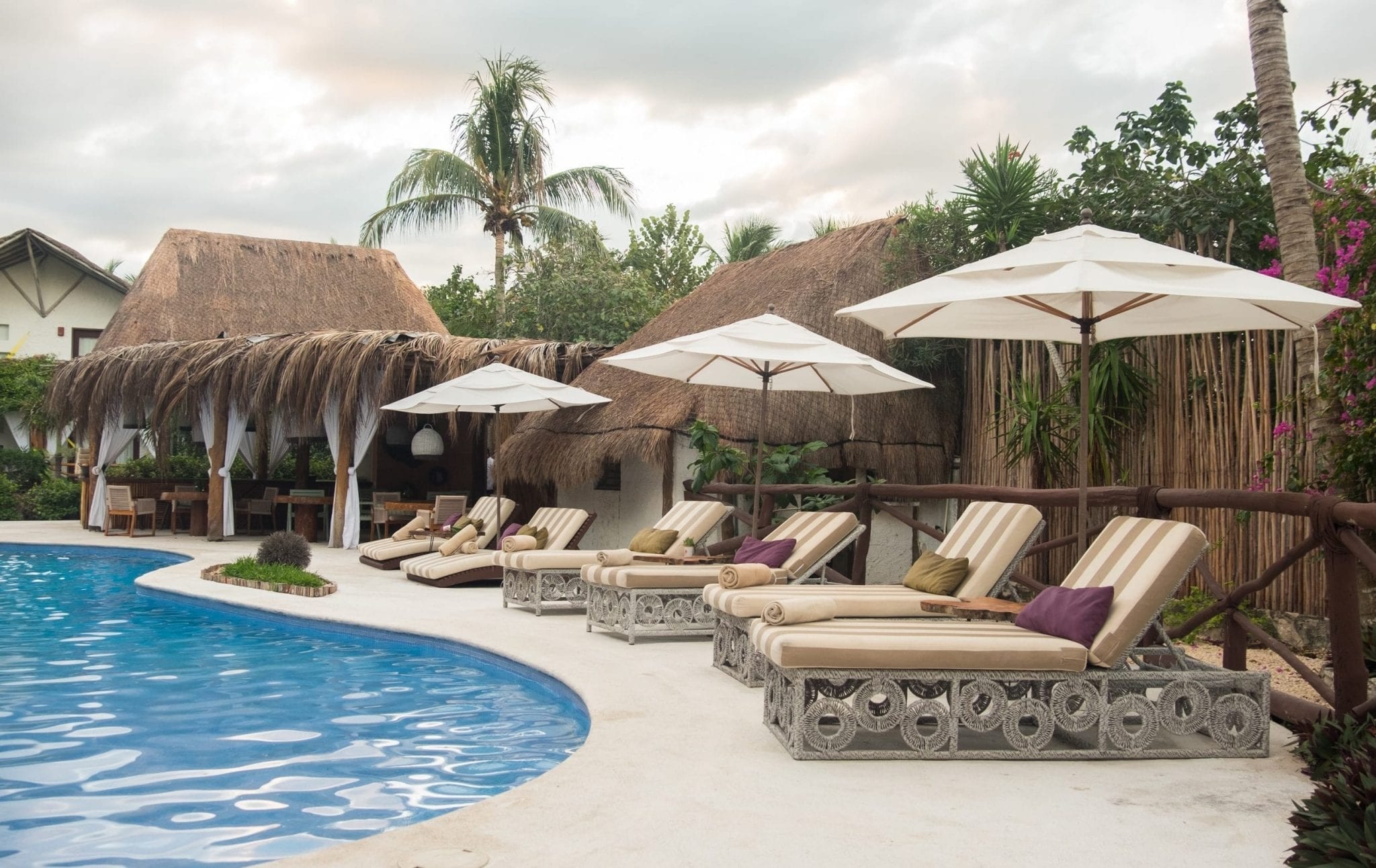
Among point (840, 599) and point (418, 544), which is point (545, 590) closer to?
point (840, 599)

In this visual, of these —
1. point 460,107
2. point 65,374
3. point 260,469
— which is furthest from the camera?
point 460,107

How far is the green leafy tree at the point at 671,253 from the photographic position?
29312mm

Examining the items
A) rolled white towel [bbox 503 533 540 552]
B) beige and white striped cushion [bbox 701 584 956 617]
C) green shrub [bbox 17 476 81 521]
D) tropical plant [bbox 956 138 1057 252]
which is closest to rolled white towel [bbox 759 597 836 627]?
beige and white striped cushion [bbox 701 584 956 617]

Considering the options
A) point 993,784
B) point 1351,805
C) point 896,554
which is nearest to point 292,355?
point 896,554

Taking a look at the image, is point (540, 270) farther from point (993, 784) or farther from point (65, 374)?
point (993, 784)

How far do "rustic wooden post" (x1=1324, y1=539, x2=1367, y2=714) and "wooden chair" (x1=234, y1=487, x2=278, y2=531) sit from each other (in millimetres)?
15318

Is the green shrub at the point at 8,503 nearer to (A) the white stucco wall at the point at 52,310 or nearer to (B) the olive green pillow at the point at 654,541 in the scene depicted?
(A) the white stucco wall at the point at 52,310

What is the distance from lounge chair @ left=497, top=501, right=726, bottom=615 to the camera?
27.7ft

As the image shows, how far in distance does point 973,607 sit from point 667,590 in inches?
112

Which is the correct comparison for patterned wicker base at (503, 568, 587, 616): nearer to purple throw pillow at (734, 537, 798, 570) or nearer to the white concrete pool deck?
purple throw pillow at (734, 537, 798, 570)

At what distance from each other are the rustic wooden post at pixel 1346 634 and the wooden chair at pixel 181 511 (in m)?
16.3

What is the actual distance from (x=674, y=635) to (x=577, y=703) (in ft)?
6.80

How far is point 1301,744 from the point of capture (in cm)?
407

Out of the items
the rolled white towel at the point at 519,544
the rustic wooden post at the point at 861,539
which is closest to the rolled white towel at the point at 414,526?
the rolled white towel at the point at 519,544
